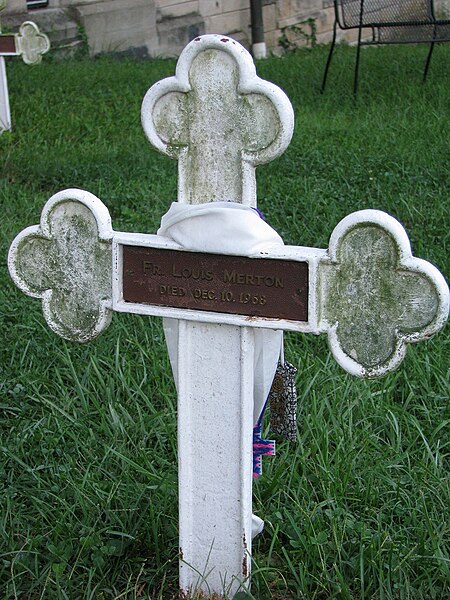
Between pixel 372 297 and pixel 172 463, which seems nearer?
pixel 372 297

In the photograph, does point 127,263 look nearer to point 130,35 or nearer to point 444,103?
point 444,103

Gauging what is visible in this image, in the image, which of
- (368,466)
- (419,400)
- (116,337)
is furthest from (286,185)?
(368,466)

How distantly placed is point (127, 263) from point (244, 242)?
10.9 inches

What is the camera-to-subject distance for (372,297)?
1857 mm

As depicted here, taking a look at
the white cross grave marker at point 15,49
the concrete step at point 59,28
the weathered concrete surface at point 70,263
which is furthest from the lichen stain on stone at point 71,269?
the concrete step at point 59,28

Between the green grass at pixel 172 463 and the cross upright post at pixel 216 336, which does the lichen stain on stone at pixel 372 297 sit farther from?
the green grass at pixel 172 463

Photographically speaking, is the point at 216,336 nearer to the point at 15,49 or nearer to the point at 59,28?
the point at 15,49

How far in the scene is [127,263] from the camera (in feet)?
6.79

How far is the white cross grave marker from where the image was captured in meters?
6.06

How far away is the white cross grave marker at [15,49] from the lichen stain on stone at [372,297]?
4.55 metres

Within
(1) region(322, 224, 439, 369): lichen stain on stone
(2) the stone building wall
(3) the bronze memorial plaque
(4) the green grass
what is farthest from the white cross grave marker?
(1) region(322, 224, 439, 369): lichen stain on stone

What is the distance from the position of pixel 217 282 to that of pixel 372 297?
0.99 ft

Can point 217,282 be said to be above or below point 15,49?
below

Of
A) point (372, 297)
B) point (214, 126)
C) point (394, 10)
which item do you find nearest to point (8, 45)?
point (394, 10)
